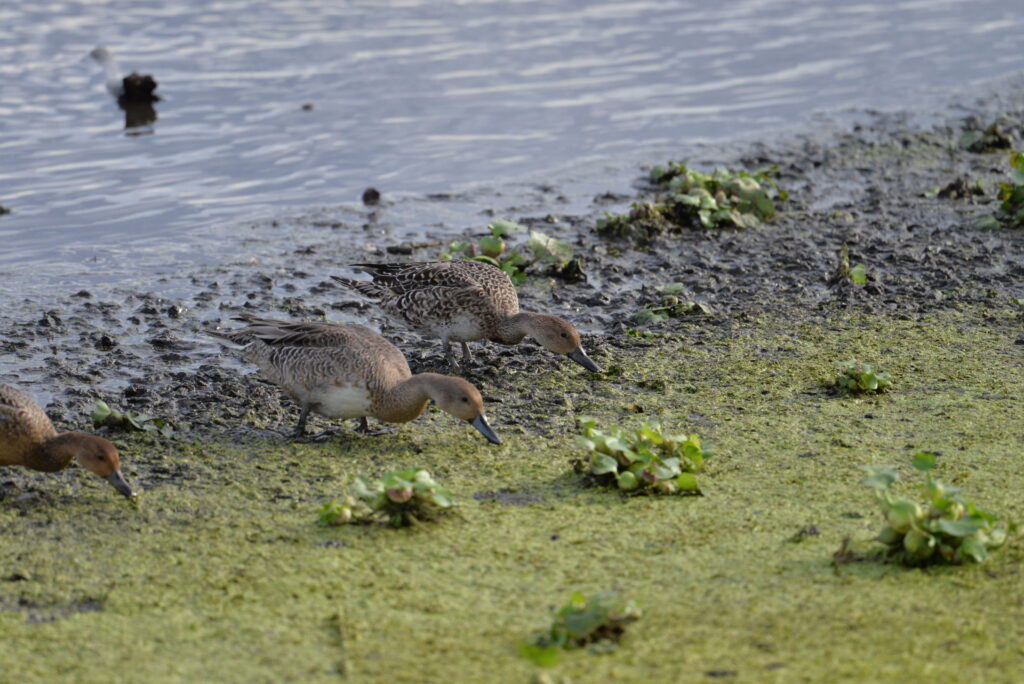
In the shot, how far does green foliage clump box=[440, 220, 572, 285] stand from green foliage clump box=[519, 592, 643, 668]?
515cm

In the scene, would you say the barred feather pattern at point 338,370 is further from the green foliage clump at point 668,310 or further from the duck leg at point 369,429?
the green foliage clump at point 668,310

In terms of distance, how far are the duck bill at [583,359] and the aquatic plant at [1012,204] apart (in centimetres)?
431

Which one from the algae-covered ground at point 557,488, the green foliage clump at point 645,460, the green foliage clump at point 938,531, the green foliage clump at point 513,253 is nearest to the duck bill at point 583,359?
the algae-covered ground at point 557,488

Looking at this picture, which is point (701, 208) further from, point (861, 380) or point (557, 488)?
point (557, 488)

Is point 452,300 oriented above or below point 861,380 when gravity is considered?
above

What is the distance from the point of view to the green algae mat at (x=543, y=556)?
4.21 m

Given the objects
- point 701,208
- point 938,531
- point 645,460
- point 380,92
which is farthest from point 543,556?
point 380,92

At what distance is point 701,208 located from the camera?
33.9 feet

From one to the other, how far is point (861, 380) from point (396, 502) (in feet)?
9.34

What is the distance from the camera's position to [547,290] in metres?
9.17

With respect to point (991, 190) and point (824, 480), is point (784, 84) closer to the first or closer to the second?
point (991, 190)

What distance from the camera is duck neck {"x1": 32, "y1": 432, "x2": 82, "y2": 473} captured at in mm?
5707

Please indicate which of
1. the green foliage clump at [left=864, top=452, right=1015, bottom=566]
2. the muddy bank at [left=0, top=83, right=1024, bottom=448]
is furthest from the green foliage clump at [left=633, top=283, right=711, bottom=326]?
the green foliage clump at [left=864, top=452, right=1015, bottom=566]

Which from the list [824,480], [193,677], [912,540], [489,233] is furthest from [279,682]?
[489,233]
